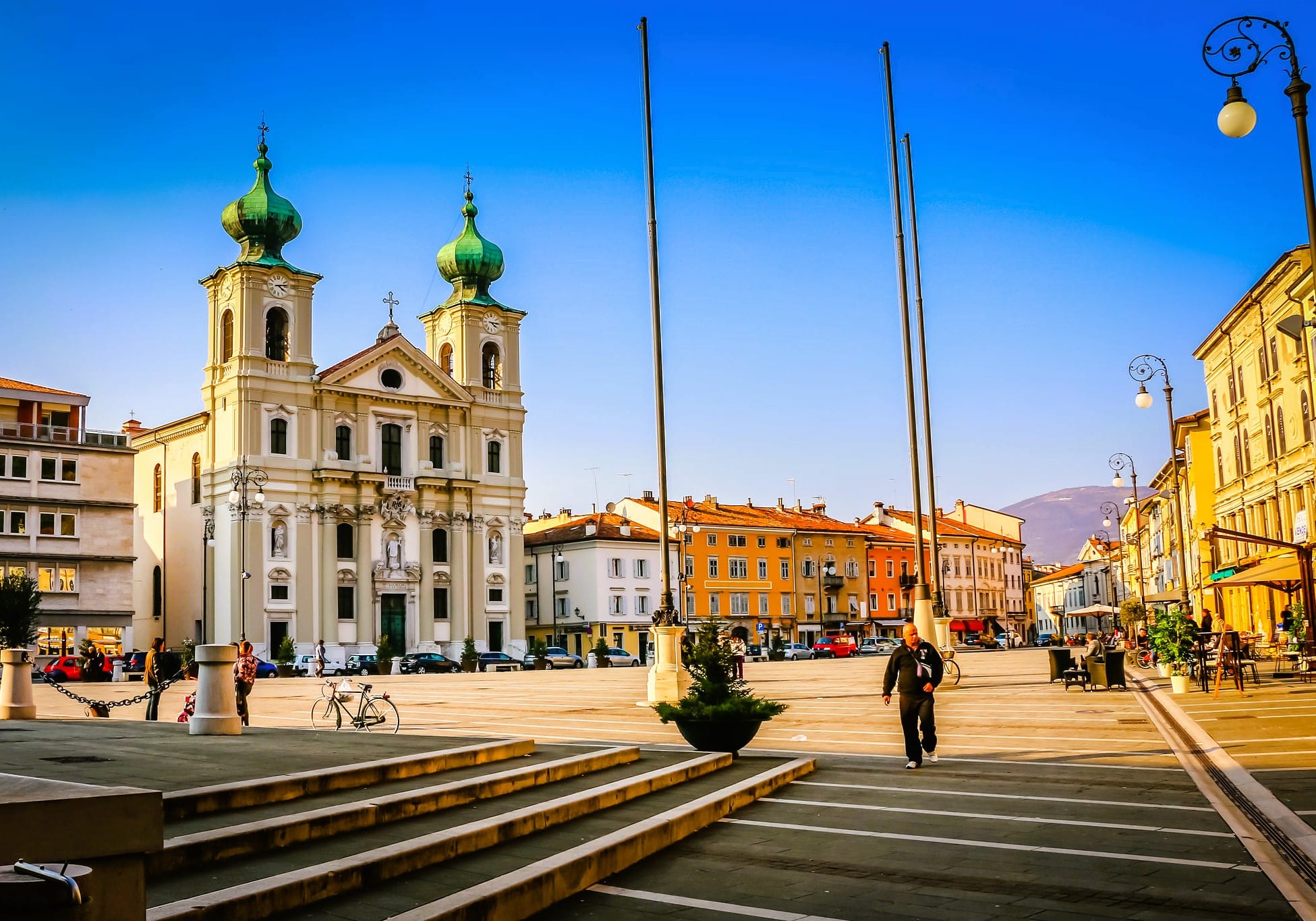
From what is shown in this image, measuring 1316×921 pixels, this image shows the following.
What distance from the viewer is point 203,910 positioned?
5.66 m

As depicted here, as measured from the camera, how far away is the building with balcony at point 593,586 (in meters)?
85.2

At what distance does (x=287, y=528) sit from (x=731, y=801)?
203ft

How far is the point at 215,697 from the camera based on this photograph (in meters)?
15.1

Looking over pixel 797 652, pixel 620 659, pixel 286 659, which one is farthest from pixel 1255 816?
pixel 797 652

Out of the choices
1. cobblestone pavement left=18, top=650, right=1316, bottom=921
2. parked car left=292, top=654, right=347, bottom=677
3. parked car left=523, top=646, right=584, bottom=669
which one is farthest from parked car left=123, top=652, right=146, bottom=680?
cobblestone pavement left=18, top=650, right=1316, bottom=921

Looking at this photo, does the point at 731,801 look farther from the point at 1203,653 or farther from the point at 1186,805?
the point at 1203,653

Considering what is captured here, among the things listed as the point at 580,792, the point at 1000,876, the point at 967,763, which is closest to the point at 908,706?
the point at 967,763

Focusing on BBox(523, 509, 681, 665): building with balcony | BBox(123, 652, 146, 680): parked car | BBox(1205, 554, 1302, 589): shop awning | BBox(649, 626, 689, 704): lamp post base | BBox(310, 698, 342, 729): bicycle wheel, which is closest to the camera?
BBox(310, 698, 342, 729): bicycle wheel

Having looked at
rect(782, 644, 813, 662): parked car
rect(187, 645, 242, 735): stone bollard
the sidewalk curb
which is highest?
rect(187, 645, 242, 735): stone bollard

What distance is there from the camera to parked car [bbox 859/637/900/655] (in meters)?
84.4

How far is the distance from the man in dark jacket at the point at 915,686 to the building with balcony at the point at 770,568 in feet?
236

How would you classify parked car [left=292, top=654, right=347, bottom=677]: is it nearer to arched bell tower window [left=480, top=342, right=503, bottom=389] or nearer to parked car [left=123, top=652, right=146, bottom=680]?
parked car [left=123, top=652, right=146, bottom=680]

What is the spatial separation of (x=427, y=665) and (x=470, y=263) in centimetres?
2787

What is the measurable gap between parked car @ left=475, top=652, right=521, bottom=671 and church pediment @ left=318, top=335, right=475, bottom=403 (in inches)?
652
